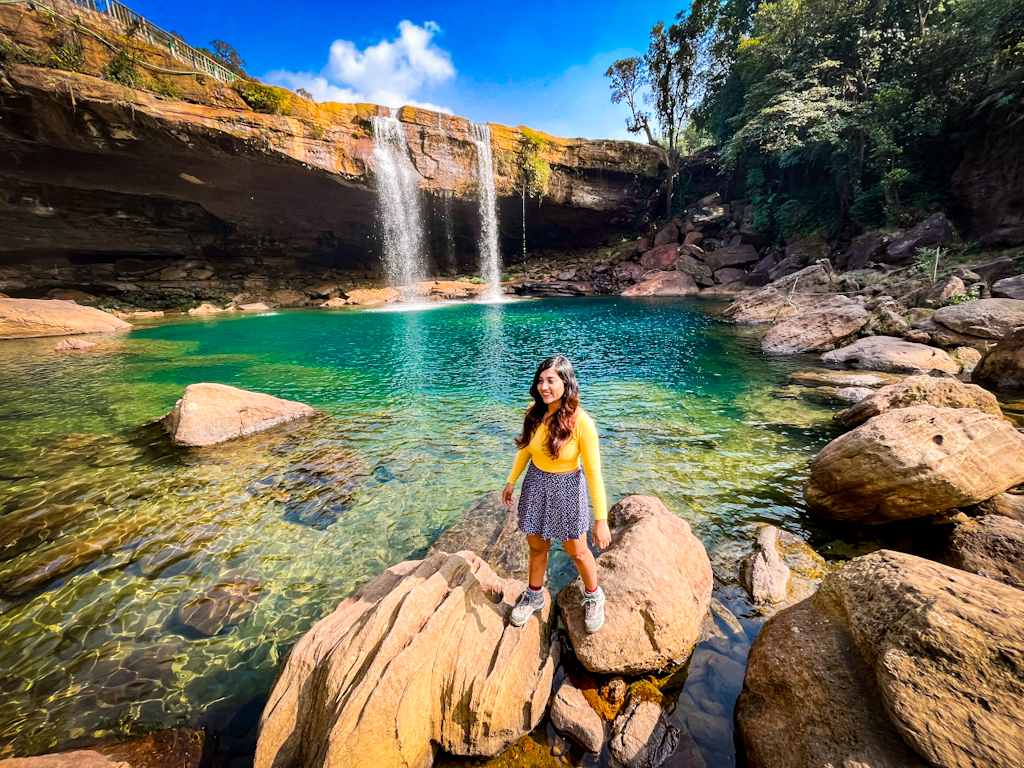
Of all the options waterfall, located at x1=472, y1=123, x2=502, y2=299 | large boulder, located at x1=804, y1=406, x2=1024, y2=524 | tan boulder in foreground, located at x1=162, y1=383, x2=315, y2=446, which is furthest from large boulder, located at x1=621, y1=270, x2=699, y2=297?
large boulder, located at x1=804, y1=406, x2=1024, y2=524

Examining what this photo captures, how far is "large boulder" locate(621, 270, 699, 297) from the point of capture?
29.0 metres

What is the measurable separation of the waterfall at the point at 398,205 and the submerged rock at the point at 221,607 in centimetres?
2676

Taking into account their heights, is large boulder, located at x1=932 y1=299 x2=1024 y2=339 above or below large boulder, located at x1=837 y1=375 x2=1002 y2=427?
above

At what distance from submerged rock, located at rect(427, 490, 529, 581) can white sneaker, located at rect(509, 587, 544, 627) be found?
32.1 inches

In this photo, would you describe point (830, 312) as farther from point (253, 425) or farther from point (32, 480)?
point (32, 480)

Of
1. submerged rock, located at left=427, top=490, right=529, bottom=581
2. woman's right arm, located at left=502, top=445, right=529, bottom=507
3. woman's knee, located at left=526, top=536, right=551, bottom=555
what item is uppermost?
woman's right arm, located at left=502, top=445, right=529, bottom=507

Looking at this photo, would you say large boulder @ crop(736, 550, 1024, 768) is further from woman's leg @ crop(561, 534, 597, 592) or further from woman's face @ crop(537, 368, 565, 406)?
woman's face @ crop(537, 368, 565, 406)

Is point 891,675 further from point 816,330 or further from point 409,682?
point 816,330

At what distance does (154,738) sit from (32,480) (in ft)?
17.1

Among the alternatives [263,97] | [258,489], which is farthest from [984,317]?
[263,97]

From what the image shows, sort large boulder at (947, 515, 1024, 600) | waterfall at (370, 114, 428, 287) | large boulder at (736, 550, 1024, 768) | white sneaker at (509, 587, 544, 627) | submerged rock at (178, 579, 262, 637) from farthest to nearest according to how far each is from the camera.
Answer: waterfall at (370, 114, 428, 287) → submerged rock at (178, 579, 262, 637) → large boulder at (947, 515, 1024, 600) → white sneaker at (509, 587, 544, 627) → large boulder at (736, 550, 1024, 768)

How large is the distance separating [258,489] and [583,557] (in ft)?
15.4

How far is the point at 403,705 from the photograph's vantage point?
2.36 meters

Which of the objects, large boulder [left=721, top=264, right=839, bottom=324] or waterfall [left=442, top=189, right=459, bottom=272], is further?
waterfall [left=442, top=189, right=459, bottom=272]
